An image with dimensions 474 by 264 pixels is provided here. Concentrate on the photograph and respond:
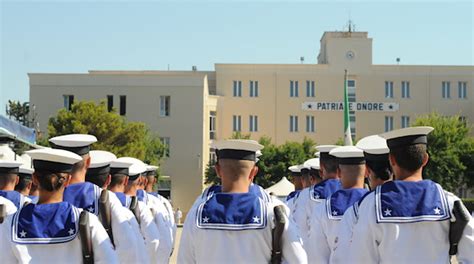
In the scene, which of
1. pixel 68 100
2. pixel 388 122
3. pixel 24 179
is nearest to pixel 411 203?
pixel 24 179

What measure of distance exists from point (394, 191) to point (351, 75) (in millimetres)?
66038

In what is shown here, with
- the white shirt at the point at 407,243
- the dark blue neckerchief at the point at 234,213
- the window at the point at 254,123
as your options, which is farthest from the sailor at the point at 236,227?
the window at the point at 254,123

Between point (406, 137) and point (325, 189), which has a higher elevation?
point (406, 137)

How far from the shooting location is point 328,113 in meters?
71.9

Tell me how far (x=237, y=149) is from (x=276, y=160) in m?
57.6

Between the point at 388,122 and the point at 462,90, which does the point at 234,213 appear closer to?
the point at 388,122

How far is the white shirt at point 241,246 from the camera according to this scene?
593 cm

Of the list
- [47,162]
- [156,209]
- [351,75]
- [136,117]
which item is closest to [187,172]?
[136,117]

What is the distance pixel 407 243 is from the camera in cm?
565

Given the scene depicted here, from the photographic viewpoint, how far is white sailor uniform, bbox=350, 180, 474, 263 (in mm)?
5645

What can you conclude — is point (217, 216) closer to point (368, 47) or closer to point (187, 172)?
point (187, 172)

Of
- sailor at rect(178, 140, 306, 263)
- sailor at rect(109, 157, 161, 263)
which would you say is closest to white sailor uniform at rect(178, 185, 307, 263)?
sailor at rect(178, 140, 306, 263)

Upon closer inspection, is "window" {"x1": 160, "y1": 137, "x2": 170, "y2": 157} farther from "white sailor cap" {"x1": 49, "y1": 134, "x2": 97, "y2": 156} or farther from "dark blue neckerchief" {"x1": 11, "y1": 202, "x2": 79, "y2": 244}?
"dark blue neckerchief" {"x1": 11, "y1": 202, "x2": 79, "y2": 244}

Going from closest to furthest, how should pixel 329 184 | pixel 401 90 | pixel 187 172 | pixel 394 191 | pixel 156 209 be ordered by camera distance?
pixel 394 191 → pixel 329 184 → pixel 156 209 → pixel 187 172 → pixel 401 90
